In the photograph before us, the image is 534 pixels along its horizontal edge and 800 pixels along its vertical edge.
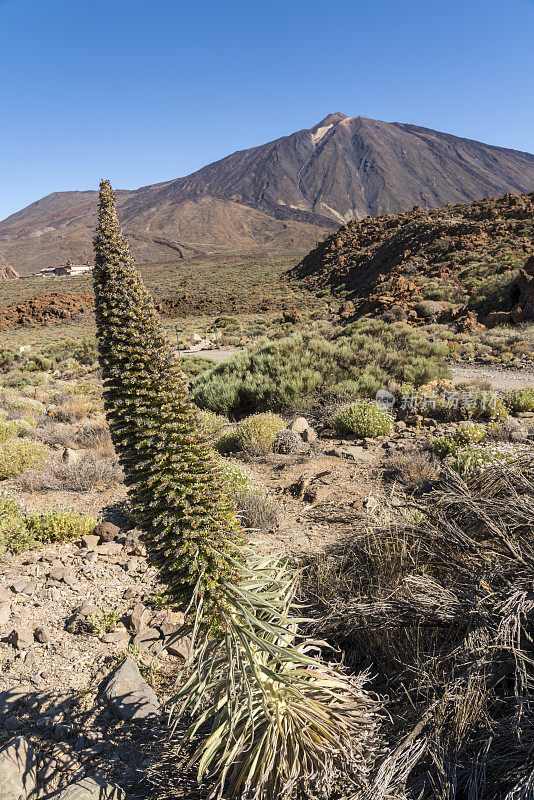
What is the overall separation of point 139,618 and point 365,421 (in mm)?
4810

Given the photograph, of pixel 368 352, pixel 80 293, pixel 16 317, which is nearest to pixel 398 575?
pixel 368 352

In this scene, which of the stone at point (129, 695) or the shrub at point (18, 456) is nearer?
the stone at point (129, 695)

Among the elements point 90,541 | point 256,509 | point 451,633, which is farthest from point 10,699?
point 451,633

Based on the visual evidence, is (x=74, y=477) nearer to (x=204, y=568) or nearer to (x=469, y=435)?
(x=204, y=568)

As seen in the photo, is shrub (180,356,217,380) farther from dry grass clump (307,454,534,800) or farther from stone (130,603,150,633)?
dry grass clump (307,454,534,800)

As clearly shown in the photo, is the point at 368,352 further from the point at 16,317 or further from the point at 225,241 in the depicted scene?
the point at 225,241

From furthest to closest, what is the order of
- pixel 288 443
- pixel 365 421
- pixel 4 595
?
1. pixel 365 421
2. pixel 288 443
3. pixel 4 595

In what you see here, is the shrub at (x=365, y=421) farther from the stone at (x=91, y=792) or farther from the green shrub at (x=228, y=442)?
the stone at (x=91, y=792)

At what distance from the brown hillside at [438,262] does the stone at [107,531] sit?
16.2 m

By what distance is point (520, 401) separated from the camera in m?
Result: 7.73

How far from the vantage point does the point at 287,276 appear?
5259 cm

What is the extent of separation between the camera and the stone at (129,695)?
106 inches

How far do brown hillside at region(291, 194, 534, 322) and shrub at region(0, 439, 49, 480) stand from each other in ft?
50.1

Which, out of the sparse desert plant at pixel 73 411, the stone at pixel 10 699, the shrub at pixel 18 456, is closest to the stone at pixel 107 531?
the stone at pixel 10 699
